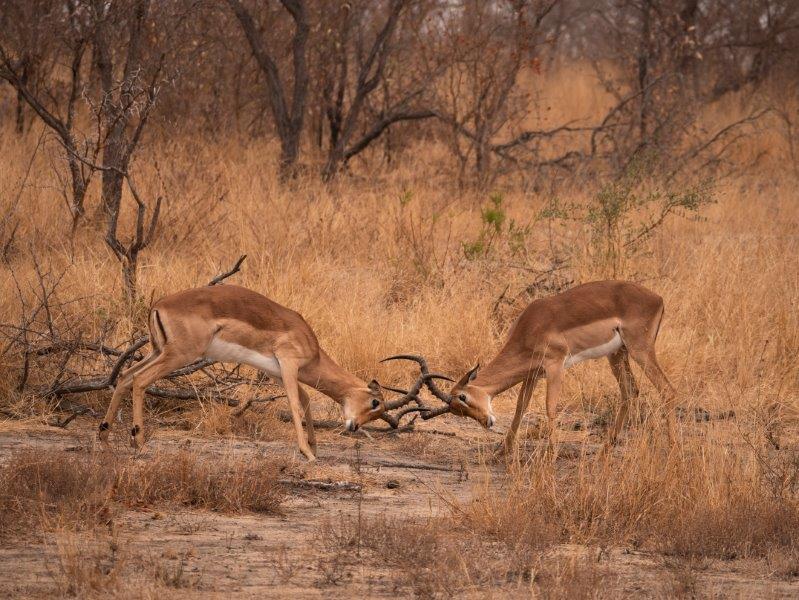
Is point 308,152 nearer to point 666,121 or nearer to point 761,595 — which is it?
point 666,121

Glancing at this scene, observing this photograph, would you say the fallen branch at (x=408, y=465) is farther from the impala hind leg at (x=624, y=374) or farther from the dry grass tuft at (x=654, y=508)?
the impala hind leg at (x=624, y=374)

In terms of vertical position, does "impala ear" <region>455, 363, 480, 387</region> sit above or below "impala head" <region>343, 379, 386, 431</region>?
above

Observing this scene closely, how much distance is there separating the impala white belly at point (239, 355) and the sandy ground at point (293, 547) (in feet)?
1.55

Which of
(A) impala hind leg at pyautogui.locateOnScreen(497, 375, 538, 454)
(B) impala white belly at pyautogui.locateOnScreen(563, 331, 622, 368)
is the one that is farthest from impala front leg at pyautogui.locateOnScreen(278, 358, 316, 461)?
(B) impala white belly at pyautogui.locateOnScreen(563, 331, 622, 368)

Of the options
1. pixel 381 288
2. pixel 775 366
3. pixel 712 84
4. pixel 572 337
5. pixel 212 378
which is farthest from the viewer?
pixel 712 84

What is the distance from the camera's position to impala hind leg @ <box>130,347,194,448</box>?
6508mm

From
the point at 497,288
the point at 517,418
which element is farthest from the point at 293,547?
the point at 497,288

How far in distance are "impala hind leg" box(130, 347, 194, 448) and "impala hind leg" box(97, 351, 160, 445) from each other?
0.06 meters

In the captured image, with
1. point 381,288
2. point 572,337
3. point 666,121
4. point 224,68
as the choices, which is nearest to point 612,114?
point 666,121

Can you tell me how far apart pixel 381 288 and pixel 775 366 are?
311cm

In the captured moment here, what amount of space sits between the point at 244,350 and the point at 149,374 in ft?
1.75

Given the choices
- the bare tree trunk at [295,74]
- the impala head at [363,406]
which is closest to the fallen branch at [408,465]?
the impala head at [363,406]

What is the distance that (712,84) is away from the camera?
20047 mm

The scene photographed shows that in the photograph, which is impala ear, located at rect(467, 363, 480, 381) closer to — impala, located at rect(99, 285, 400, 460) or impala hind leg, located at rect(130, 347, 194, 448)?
impala, located at rect(99, 285, 400, 460)
